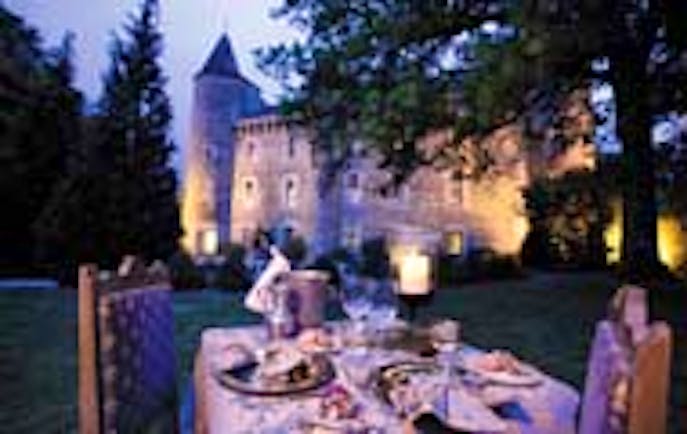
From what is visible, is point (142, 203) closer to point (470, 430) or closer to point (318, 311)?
point (318, 311)

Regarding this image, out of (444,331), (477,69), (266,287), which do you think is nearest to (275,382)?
(266,287)

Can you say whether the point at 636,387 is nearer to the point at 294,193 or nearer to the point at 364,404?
the point at 364,404

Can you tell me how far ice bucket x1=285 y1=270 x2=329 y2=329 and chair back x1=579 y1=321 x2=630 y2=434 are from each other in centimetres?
121

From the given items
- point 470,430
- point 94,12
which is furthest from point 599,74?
point 94,12

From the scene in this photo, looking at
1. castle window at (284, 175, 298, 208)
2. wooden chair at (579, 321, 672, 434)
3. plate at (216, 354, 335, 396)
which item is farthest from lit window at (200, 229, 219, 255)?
wooden chair at (579, 321, 672, 434)

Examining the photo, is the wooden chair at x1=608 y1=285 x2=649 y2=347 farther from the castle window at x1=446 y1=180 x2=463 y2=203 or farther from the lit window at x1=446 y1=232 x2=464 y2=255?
the lit window at x1=446 y1=232 x2=464 y2=255

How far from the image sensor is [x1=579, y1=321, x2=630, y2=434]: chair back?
1308mm

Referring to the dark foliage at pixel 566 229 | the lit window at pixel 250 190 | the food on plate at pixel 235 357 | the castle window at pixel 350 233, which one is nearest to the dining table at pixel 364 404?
the food on plate at pixel 235 357

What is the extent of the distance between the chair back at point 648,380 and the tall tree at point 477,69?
20.3 ft

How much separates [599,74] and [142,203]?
855 centimetres

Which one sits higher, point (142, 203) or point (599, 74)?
point (599, 74)

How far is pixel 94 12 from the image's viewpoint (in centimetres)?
4341

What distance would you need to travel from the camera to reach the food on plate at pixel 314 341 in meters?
2.54

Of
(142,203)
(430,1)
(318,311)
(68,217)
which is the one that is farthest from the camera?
(142,203)
